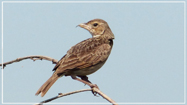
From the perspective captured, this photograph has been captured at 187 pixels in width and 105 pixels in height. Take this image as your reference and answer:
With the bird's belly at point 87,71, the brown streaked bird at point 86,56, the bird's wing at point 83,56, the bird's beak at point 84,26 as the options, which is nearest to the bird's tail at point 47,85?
the brown streaked bird at point 86,56

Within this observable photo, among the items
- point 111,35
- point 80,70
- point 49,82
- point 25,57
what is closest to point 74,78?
point 80,70

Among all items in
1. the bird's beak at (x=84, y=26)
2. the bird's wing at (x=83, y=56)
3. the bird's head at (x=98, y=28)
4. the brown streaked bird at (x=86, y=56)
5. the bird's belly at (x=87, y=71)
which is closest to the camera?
the brown streaked bird at (x=86, y=56)

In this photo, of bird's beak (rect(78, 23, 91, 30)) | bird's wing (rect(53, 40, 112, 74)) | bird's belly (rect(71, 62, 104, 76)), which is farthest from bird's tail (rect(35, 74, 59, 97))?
bird's beak (rect(78, 23, 91, 30))

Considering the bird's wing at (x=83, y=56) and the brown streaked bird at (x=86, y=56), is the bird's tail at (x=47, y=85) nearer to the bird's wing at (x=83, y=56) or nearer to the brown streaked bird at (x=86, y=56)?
the brown streaked bird at (x=86, y=56)

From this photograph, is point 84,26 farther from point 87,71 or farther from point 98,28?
point 87,71

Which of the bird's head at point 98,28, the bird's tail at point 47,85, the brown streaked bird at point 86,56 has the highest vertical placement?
the bird's head at point 98,28

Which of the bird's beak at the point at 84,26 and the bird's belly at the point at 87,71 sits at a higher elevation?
the bird's beak at the point at 84,26
